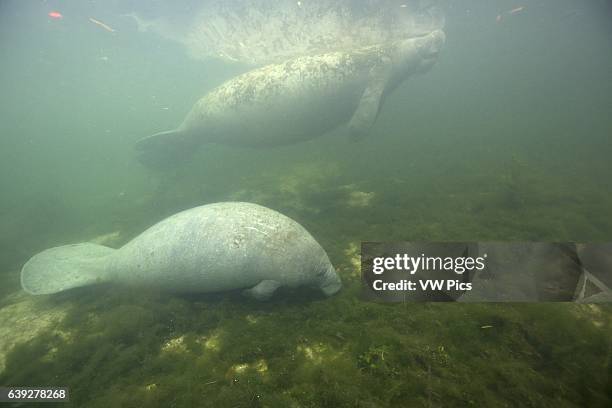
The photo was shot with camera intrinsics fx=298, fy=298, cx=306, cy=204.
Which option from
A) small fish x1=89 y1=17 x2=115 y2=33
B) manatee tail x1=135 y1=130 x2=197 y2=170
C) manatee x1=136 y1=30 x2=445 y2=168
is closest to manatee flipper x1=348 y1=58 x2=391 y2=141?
manatee x1=136 y1=30 x2=445 y2=168

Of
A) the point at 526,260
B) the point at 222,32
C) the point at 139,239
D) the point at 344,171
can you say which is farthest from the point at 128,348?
the point at 222,32

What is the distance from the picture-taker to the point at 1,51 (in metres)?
24.7

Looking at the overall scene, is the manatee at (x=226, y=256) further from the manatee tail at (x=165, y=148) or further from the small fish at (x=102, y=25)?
the small fish at (x=102, y=25)

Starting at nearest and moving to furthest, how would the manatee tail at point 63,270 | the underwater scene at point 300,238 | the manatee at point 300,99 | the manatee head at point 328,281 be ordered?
1. the underwater scene at point 300,238
2. the manatee head at point 328,281
3. the manatee tail at point 63,270
4. the manatee at point 300,99

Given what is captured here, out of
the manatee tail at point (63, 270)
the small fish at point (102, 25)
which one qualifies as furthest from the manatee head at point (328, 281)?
the small fish at point (102, 25)

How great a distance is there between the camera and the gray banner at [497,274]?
10.5ft

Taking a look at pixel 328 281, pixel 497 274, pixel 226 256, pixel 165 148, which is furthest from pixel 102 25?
pixel 497 274

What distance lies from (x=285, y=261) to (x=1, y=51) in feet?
115

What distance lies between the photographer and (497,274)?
3305 millimetres

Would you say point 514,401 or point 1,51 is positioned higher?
point 1,51

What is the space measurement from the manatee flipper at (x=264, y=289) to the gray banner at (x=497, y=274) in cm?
118

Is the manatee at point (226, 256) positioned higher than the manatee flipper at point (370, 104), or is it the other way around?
the manatee flipper at point (370, 104)

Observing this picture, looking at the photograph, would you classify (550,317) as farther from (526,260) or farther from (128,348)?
(128,348)

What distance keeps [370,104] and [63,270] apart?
742 cm
